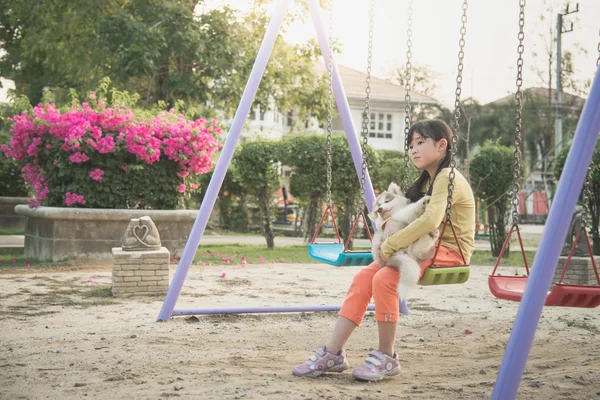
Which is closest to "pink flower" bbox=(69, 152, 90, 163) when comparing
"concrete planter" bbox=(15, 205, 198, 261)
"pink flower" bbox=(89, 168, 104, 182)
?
"pink flower" bbox=(89, 168, 104, 182)

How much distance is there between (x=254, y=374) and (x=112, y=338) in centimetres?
143

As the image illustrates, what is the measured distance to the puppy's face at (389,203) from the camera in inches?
152

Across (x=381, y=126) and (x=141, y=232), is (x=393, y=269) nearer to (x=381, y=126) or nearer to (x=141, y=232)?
(x=141, y=232)

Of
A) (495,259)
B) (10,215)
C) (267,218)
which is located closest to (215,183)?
(267,218)

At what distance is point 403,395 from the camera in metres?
3.32

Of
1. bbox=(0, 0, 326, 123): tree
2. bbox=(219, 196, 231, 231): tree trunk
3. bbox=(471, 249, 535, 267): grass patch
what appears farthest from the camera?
bbox=(219, 196, 231, 231): tree trunk

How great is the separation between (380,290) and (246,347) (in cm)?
125

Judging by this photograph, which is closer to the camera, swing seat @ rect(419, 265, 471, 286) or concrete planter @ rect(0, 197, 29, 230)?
swing seat @ rect(419, 265, 471, 286)

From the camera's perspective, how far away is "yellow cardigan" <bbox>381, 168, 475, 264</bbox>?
3641mm

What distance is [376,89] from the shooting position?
39875mm

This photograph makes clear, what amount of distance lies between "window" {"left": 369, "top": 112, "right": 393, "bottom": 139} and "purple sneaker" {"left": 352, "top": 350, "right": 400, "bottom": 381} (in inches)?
1490

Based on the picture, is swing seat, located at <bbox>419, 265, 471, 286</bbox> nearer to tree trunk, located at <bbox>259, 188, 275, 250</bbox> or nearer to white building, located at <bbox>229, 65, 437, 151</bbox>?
tree trunk, located at <bbox>259, 188, 275, 250</bbox>

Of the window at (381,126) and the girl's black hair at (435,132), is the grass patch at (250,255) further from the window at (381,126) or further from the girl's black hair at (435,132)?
the window at (381,126)

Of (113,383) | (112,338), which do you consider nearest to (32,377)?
(113,383)
